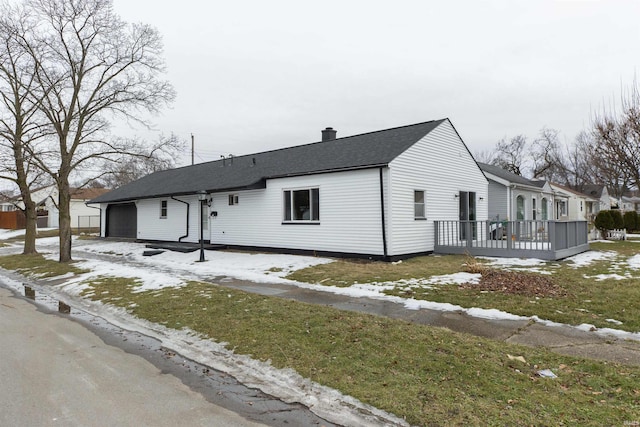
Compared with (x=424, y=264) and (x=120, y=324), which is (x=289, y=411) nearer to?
(x=120, y=324)

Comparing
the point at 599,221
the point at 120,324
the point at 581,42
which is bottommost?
the point at 120,324

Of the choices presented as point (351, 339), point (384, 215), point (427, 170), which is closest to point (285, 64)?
point (427, 170)

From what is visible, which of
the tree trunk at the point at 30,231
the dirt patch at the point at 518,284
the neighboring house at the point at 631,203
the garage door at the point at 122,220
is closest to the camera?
the dirt patch at the point at 518,284

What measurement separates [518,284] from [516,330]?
9.92ft

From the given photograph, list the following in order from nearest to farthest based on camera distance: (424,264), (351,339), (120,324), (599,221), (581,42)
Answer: (351,339)
(120,324)
(424,264)
(581,42)
(599,221)

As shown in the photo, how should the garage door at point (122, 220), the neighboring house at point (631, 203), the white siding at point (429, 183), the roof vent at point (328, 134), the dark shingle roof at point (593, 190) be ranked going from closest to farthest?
1. the white siding at point (429, 183)
2. the roof vent at point (328, 134)
3. the garage door at point (122, 220)
4. the dark shingle roof at point (593, 190)
5. the neighboring house at point (631, 203)

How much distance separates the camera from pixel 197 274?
35.7 feet

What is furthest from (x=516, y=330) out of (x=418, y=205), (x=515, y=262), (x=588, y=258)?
(x=588, y=258)

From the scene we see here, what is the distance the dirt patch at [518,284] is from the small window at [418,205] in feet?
15.0

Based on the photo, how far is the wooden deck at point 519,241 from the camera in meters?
11.8

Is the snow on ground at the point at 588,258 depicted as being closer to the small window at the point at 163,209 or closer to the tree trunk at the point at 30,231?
the small window at the point at 163,209

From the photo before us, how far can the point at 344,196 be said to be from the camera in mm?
13250

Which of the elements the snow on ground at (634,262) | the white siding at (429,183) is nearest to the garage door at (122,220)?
the white siding at (429,183)

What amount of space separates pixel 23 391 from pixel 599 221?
25702 millimetres
